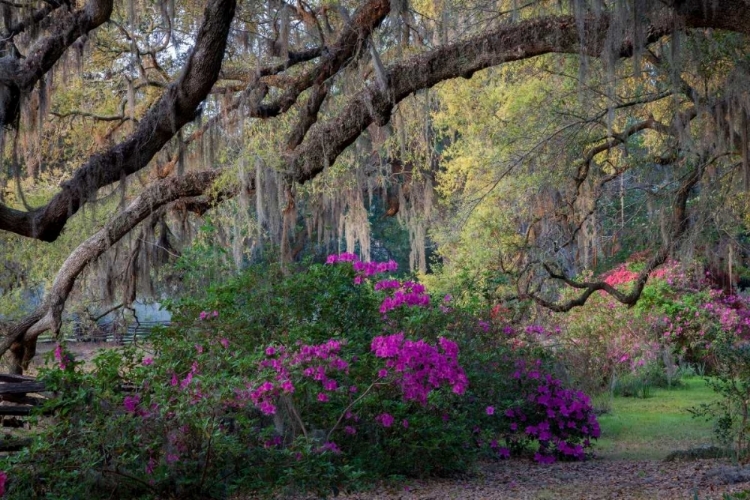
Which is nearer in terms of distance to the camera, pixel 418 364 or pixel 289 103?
pixel 418 364

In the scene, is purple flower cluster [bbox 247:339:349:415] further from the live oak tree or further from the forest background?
the live oak tree

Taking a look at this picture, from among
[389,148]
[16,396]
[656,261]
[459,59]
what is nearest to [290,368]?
[459,59]

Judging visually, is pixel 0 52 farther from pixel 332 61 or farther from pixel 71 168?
pixel 71 168

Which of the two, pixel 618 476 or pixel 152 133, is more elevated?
pixel 152 133

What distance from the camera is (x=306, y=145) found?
717 cm

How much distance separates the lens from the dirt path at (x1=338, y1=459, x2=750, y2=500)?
6.07 metres

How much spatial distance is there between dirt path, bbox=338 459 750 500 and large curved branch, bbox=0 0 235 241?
2.90m

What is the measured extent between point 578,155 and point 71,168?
8.16 m

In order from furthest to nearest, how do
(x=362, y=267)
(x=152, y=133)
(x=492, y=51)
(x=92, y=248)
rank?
(x=92, y=248) → (x=362, y=267) → (x=152, y=133) → (x=492, y=51)

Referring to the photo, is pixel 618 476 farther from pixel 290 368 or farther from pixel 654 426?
pixel 654 426

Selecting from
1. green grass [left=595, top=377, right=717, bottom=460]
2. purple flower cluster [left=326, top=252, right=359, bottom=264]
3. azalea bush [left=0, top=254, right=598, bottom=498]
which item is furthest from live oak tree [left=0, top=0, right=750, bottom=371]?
green grass [left=595, top=377, right=717, bottom=460]

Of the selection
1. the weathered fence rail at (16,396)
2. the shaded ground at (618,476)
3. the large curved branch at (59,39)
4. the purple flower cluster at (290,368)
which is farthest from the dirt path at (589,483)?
the large curved branch at (59,39)

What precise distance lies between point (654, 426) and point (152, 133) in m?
6.89

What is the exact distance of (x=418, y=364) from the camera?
6.39 m
